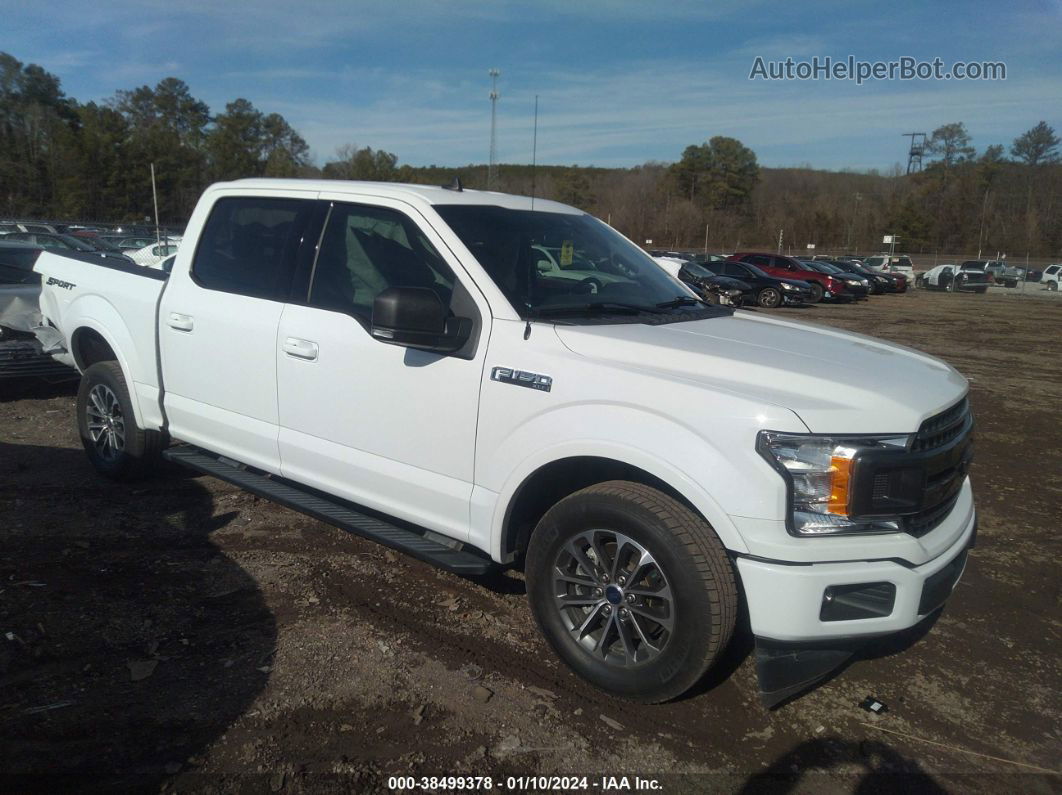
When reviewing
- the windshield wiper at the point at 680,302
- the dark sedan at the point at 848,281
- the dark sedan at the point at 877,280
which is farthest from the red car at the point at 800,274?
the windshield wiper at the point at 680,302

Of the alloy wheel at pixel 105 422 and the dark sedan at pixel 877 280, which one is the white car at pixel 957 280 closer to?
the dark sedan at pixel 877 280

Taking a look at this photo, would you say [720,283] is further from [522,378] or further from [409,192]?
[522,378]

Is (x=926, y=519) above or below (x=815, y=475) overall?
below

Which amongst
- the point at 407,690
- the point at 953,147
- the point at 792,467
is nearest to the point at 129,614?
the point at 407,690

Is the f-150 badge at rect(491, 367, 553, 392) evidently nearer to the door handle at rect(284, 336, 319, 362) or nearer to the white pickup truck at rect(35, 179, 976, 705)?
the white pickup truck at rect(35, 179, 976, 705)

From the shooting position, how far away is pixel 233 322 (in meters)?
4.48

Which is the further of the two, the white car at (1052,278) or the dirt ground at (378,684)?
the white car at (1052,278)

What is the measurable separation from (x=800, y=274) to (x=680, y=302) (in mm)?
30342

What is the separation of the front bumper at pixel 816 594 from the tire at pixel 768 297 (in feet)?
88.3

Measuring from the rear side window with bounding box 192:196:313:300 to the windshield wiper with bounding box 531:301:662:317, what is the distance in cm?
153

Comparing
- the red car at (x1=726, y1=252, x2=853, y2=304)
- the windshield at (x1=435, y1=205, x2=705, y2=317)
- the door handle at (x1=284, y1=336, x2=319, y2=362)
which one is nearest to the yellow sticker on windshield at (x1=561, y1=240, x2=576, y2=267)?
the windshield at (x1=435, y1=205, x2=705, y2=317)

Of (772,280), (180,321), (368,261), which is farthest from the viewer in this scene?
(772,280)

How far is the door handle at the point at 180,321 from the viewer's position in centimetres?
476

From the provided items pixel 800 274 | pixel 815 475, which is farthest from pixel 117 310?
pixel 800 274
